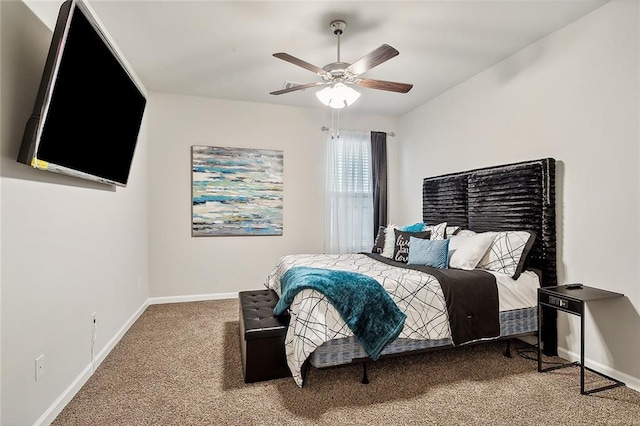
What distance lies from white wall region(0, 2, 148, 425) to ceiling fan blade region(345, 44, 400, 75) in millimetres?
2035

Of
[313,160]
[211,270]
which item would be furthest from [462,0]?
[211,270]

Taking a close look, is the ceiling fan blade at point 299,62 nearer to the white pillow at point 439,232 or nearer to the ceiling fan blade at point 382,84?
the ceiling fan blade at point 382,84

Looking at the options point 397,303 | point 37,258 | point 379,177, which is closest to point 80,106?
point 37,258

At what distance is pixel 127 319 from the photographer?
3.34 meters

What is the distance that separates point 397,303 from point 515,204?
164 cm

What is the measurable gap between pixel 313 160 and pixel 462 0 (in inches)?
114

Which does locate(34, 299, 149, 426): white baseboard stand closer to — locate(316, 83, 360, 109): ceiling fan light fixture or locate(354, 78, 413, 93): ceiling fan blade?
locate(316, 83, 360, 109): ceiling fan light fixture

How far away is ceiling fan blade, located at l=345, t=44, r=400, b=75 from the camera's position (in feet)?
7.40

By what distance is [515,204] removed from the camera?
3068 mm

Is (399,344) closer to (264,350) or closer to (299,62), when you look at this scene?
(264,350)

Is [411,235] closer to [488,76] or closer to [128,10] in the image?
[488,76]

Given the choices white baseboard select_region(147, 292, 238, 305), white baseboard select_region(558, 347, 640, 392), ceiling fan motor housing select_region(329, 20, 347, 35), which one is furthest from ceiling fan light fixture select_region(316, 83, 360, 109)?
white baseboard select_region(147, 292, 238, 305)

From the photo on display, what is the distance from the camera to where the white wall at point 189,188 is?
4332mm

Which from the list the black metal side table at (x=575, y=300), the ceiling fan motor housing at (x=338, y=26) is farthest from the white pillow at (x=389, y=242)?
the ceiling fan motor housing at (x=338, y=26)
